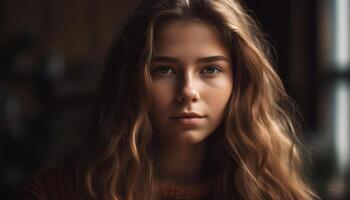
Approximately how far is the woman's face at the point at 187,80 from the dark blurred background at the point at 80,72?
1.87 m

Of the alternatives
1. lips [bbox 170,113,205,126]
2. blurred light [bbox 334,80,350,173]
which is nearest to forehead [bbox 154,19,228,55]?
lips [bbox 170,113,205,126]

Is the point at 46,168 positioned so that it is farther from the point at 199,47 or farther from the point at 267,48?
the point at 267,48

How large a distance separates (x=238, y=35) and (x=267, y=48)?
19cm

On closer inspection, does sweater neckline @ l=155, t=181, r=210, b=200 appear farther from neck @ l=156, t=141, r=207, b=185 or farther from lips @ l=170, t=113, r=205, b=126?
lips @ l=170, t=113, r=205, b=126

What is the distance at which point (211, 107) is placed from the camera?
149 centimetres

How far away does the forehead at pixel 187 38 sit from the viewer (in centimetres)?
145

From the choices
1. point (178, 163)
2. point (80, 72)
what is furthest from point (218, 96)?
point (80, 72)

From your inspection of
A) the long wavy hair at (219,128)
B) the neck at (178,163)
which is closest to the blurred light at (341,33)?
the long wavy hair at (219,128)

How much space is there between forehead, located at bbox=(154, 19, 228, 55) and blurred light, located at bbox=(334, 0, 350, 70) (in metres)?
2.45

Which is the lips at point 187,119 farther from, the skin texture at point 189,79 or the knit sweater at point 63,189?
the knit sweater at point 63,189

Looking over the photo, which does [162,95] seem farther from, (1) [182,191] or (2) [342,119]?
(2) [342,119]

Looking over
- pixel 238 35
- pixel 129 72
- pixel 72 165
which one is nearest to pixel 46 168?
pixel 72 165

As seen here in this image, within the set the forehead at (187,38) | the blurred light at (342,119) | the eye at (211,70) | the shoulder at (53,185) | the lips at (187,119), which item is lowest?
the blurred light at (342,119)

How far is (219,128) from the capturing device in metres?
1.62
